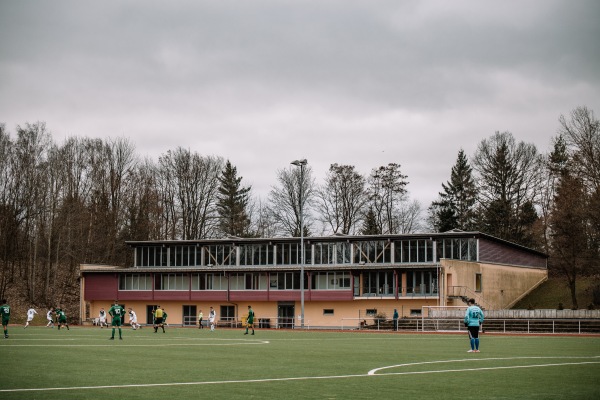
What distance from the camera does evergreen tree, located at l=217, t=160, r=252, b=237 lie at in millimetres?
98875

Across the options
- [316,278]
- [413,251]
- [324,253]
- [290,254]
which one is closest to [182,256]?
[290,254]

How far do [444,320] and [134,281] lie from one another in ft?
122

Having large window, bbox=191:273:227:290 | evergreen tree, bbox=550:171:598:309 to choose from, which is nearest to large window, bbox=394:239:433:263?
evergreen tree, bbox=550:171:598:309

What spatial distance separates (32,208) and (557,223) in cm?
5151

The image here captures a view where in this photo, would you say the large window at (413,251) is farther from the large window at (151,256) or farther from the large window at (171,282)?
the large window at (151,256)

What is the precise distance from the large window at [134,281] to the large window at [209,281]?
511cm

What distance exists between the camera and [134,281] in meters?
82.2

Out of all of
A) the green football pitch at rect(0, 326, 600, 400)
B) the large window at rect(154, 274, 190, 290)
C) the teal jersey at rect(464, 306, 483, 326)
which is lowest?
the green football pitch at rect(0, 326, 600, 400)

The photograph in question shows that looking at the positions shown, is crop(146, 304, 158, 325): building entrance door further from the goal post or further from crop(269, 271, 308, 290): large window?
the goal post

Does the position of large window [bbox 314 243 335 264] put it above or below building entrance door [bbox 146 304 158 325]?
above

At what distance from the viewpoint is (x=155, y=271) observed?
265 ft

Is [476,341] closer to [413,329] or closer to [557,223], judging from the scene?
[413,329]

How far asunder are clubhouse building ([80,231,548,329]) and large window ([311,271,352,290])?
0.31 feet

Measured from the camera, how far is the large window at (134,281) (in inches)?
3223
